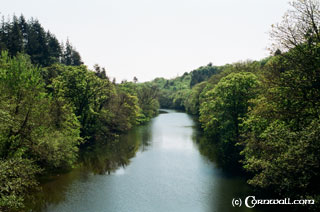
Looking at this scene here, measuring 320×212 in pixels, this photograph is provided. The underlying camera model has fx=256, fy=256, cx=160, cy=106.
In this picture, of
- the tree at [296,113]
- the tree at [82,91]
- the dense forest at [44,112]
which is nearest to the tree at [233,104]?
the tree at [296,113]

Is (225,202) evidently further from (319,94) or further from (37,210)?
(37,210)

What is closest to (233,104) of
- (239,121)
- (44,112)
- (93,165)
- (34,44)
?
(239,121)

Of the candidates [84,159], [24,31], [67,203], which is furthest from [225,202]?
[24,31]

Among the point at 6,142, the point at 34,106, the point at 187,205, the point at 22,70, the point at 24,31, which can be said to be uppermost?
the point at 24,31

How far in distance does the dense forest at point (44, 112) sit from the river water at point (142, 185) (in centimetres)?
232

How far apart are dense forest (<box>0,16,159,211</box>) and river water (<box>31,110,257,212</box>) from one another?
7.61 ft

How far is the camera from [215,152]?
38625mm

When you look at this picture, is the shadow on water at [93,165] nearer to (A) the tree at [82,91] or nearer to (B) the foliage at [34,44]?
(A) the tree at [82,91]

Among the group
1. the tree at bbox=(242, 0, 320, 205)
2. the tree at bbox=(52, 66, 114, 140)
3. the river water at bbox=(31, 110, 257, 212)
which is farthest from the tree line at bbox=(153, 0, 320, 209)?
the tree at bbox=(52, 66, 114, 140)

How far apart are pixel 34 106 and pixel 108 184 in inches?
427

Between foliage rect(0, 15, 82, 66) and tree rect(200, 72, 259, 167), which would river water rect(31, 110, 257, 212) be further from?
foliage rect(0, 15, 82, 66)

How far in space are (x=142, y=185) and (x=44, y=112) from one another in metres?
11.8

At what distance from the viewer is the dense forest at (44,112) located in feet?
60.4

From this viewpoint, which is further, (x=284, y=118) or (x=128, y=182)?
(x=128, y=182)
